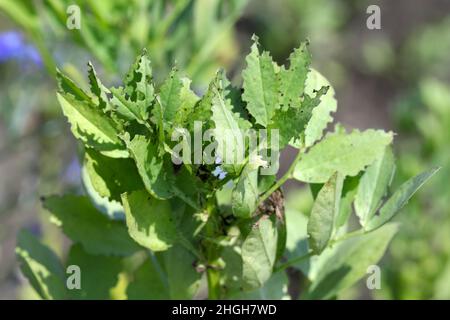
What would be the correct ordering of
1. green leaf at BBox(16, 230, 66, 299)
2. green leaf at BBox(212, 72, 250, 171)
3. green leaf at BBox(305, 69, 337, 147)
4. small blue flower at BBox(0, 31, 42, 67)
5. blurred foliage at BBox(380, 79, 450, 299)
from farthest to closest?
small blue flower at BBox(0, 31, 42, 67) < blurred foliage at BBox(380, 79, 450, 299) < green leaf at BBox(16, 230, 66, 299) < green leaf at BBox(305, 69, 337, 147) < green leaf at BBox(212, 72, 250, 171)

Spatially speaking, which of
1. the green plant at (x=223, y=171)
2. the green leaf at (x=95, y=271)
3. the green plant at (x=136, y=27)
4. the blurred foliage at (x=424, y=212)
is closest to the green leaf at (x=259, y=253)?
the green plant at (x=223, y=171)

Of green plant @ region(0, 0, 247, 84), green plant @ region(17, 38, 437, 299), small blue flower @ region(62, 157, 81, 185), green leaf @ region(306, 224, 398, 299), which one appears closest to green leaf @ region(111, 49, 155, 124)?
green plant @ region(17, 38, 437, 299)

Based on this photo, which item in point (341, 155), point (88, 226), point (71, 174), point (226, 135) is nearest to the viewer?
point (226, 135)

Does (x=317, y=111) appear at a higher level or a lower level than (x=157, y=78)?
lower

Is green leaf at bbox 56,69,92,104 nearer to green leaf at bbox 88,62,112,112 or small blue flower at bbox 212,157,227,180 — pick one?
green leaf at bbox 88,62,112,112

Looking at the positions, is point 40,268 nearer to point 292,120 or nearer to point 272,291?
point 272,291

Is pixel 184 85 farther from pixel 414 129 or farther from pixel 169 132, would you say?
pixel 414 129

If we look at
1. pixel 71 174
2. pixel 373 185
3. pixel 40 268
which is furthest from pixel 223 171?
pixel 71 174
